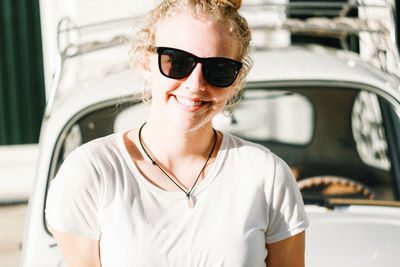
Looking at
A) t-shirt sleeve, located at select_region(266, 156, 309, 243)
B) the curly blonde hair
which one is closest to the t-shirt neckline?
t-shirt sleeve, located at select_region(266, 156, 309, 243)

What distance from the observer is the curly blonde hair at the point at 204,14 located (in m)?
1.35

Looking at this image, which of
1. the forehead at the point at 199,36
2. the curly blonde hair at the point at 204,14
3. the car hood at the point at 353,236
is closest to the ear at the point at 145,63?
the curly blonde hair at the point at 204,14

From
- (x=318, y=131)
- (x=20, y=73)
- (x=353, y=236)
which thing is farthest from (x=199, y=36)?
(x=20, y=73)

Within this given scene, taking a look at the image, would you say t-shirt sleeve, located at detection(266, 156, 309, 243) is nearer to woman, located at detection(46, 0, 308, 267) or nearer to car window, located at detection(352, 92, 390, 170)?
woman, located at detection(46, 0, 308, 267)

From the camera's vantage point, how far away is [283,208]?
4.51ft

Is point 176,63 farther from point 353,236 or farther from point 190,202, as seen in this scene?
point 353,236

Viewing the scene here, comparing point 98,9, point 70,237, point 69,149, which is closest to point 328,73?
point 69,149

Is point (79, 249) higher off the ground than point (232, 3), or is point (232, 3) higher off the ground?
point (232, 3)

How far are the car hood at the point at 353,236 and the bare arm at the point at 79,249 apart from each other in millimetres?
748

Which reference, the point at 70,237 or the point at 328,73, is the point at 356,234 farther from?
the point at 70,237

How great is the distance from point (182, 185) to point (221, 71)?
32 cm

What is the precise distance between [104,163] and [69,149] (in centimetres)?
97

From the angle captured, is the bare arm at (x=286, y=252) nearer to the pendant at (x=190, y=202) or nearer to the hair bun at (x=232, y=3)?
the pendant at (x=190, y=202)

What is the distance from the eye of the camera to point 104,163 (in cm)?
133
